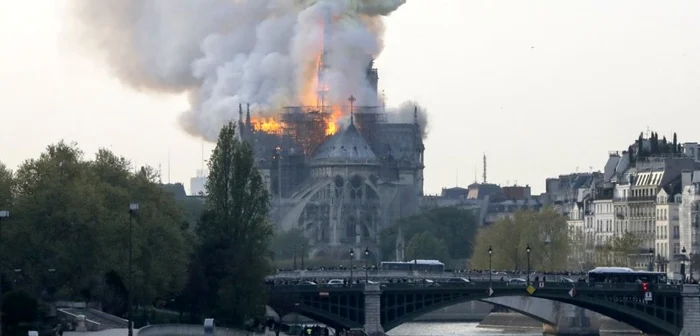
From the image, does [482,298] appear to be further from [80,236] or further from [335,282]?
[80,236]

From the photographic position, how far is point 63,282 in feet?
320

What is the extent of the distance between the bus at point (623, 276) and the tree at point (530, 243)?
105 feet

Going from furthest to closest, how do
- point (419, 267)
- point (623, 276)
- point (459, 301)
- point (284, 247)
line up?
point (284, 247)
point (419, 267)
point (623, 276)
point (459, 301)

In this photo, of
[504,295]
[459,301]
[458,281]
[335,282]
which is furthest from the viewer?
[458,281]

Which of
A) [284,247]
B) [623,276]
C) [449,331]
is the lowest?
[449,331]

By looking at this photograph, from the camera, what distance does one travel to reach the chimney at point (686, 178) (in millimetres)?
158125

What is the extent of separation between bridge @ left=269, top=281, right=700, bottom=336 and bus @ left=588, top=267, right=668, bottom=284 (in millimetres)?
4183

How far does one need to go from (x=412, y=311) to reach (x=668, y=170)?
43522mm

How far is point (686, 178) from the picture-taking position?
520 ft

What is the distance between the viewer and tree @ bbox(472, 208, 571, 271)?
163 meters

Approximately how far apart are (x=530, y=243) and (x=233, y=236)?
56.6 meters

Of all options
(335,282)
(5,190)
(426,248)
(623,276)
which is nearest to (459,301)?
(335,282)

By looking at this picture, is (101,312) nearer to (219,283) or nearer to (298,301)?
(219,283)

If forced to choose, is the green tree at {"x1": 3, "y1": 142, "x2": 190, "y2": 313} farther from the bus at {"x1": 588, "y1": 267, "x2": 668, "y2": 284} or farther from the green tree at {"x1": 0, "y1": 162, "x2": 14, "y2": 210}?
the bus at {"x1": 588, "y1": 267, "x2": 668, "y2": 284}
